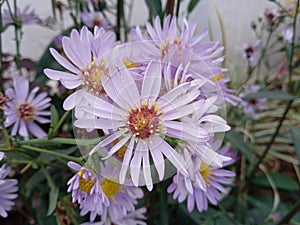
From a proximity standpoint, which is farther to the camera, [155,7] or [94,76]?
[155,7]

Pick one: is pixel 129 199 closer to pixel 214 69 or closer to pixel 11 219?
pixel 214 69

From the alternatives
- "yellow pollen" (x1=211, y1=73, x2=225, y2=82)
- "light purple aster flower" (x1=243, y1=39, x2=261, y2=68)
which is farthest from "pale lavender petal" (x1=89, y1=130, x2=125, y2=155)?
"light purple aster flower" (x1=243, y1=39, x2=261, y2=68)

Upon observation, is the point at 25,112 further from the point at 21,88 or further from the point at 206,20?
the point at 206,20

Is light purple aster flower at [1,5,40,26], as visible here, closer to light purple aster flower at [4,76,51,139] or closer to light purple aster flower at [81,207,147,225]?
light purple aster flower at [4,76,51,139]

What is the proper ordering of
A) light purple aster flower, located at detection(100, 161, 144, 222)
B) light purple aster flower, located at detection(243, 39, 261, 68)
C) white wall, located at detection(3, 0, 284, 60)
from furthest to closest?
white wall, located at detection(3, 0, 284, 60) → light purple aster flower, located at detection(243, 39, 261, 68) → light purple aster flower, located at detection(100, 161, 144, 222)

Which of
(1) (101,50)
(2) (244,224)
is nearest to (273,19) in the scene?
(2) (244,224)

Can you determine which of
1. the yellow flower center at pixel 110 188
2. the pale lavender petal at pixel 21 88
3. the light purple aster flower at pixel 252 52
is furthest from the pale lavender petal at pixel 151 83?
the light purple aster flower at pixel 252 52

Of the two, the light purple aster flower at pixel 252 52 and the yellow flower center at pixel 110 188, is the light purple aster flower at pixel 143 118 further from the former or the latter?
the light purple aster flower at pixel 252 52

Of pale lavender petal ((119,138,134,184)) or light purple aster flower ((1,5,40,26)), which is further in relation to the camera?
light purple aster flower ((1,5,40,26))

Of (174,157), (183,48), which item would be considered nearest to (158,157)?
(174,157)
